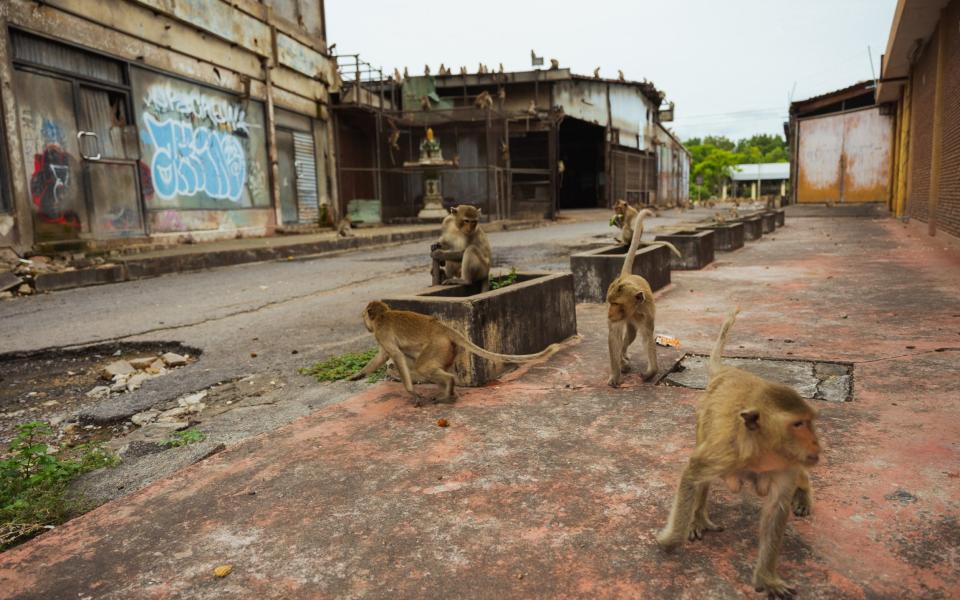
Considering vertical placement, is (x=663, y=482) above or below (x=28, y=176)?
below

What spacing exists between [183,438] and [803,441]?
2.94 metres

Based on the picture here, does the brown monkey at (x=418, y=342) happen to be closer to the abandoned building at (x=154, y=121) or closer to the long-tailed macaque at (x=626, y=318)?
the long-tailed macaque at (x=626, y=318)

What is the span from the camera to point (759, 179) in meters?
61.5

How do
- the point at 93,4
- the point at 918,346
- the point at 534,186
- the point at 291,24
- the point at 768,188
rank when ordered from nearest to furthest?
1. the point at 918,346
2. the point at 93,4
3. the point at 291,24
4. the point at 534,186
5. the point at 768,188

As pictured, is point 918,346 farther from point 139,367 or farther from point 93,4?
point 93,4

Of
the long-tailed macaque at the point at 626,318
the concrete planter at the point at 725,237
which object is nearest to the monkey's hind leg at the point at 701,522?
the long-tailed macaque at the point at 626,318

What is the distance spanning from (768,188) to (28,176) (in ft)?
213

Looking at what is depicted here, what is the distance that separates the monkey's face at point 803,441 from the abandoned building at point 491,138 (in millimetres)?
19676

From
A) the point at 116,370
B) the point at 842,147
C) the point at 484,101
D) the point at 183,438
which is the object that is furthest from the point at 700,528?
the point at 842,147

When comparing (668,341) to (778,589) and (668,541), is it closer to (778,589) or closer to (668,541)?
(668,541)

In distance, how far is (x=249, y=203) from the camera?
1677 centimetres

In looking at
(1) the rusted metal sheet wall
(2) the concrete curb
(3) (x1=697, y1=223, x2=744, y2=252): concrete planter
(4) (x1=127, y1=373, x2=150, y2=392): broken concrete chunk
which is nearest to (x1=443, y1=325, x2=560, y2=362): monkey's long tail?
(4) (x1=127, y1=373, x2=150, y2=392): broken concrete chunk

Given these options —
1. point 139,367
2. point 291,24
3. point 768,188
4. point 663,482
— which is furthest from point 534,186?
point 768,188

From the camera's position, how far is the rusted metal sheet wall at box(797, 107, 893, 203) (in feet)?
78.1
